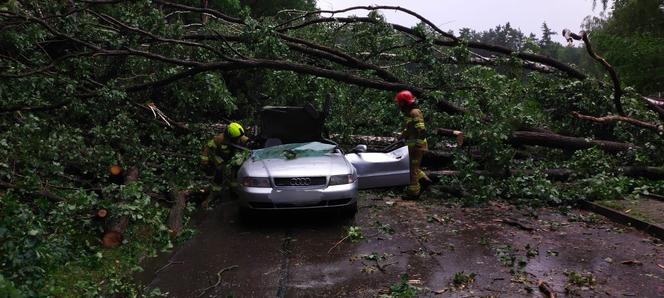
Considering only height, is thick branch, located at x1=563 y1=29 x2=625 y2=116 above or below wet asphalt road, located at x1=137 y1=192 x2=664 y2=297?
above

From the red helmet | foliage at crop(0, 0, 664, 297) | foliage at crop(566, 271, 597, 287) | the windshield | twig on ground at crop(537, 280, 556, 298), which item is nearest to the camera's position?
twig on ground at crop(537, 280, 556, 298)

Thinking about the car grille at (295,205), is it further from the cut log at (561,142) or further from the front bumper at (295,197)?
the cut log at (561,142)

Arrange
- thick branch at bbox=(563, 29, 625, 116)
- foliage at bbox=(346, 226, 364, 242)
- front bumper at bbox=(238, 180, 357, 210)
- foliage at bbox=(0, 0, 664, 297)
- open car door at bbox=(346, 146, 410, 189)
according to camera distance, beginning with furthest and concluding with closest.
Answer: thick branch at bbox=(563, 29, 625, 116) → open car door at bbox=(346, 146, 410, 189) → front bumper at bbox=(238, 180, 357, 210) → foliage at bbox=(346, 226, 364, 242) → foliage at bbox=(0, 0, 664, 297)

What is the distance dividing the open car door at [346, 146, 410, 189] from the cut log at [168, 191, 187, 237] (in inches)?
95.6

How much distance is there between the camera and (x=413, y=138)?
791cm

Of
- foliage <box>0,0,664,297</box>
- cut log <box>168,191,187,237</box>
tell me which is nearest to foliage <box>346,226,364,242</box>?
foliage <box>0,0,664,297</box>

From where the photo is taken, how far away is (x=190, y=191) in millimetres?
7586

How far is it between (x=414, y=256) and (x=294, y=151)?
2.66 metres

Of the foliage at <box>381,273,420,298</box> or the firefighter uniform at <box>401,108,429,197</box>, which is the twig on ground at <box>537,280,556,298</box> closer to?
the foliage at <box>381,273,420,298</box>

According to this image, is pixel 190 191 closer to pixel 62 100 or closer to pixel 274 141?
pixel 274 141

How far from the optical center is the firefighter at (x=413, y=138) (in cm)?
780

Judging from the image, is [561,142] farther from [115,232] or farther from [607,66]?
[115,232]

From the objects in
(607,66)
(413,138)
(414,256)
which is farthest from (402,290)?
(607,66)

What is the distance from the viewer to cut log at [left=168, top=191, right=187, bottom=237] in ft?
19.2
